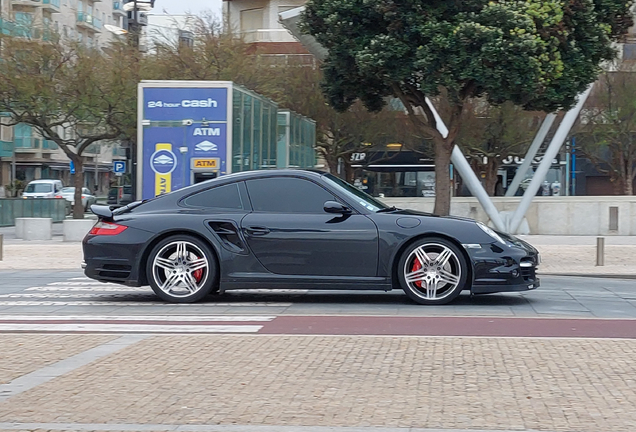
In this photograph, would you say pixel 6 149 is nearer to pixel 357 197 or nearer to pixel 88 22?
pixel 88 22

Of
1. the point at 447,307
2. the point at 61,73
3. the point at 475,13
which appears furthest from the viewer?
the point at 61,73

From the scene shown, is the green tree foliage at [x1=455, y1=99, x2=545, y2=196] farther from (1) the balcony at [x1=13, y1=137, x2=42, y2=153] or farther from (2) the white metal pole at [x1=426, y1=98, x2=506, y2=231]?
(1) the balcony at [x1=13, y1=137, x2=42, y2=153]

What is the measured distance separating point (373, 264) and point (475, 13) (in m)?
8.07

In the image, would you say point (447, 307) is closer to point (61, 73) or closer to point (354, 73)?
point (354, 73)

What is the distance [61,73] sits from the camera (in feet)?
98.5

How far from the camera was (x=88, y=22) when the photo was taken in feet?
268

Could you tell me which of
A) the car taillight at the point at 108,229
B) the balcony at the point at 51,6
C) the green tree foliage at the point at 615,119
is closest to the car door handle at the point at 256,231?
the car taillight at the point at 108,229

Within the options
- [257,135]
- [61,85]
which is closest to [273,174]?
[257,135]

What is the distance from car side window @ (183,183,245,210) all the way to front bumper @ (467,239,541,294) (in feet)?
8.67

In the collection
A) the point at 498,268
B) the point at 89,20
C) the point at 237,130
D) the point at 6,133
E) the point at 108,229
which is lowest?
the point at 498,268

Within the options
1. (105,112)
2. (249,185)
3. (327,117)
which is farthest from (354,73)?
(327,117)

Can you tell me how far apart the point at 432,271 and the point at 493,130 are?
2851 cm

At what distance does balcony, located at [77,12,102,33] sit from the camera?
263 ft

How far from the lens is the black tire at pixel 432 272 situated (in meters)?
9.80
